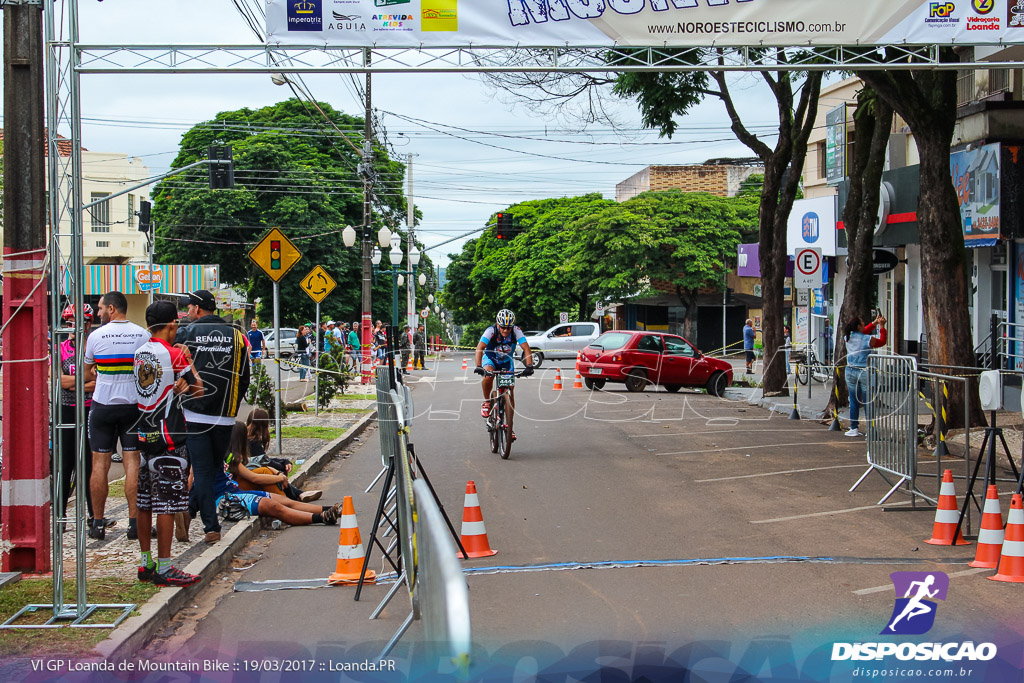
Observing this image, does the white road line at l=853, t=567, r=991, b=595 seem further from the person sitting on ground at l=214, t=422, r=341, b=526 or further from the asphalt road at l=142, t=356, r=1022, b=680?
the person sitting on ground at l=214, t=422, r=341, b=526

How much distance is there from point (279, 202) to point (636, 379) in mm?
28472

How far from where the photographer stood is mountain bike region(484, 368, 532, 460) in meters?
13.3

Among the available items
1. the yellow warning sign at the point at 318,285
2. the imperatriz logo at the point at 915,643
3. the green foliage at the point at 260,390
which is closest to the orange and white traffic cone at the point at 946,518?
the imperatriz logo at the point at 915,643

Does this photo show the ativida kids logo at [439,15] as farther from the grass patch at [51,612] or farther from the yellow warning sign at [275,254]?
the grass patch at [51,612]

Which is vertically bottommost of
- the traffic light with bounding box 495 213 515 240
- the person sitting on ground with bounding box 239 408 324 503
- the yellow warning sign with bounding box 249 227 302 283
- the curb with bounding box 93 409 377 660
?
the curb with bounding box 93 409 377 660

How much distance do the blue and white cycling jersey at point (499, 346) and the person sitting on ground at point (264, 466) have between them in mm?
4333

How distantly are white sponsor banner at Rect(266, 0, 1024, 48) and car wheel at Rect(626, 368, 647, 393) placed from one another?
50.5ft

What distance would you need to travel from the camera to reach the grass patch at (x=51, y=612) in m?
5.46

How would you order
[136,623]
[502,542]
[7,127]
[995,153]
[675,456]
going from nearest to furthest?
1. [136,623]
2. [7,127]
3. [502,542]
4. [675,456]
5. [995,153]

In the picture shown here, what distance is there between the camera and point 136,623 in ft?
18.9

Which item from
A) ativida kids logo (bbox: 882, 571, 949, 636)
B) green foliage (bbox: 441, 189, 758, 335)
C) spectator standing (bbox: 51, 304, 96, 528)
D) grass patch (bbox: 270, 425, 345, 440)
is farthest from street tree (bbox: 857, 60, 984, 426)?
green foliage (bbox: 441, 189, 758, 335)

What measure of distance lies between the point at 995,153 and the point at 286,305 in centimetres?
3915

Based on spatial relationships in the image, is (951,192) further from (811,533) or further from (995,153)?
(811,533)

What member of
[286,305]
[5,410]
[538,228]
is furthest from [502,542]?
[286,305]
